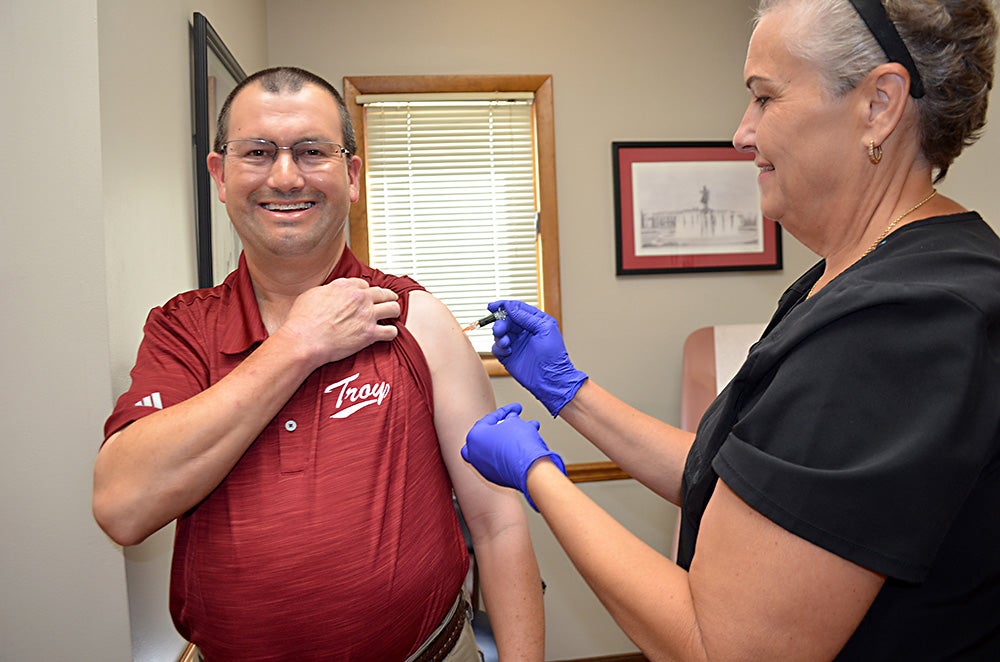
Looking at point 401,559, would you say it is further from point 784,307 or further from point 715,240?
point 715,240

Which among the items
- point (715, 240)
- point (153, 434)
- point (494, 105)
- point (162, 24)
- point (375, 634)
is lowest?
point (375, 634)

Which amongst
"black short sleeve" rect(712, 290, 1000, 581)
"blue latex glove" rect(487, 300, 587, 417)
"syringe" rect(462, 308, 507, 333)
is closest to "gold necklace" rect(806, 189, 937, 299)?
"black short sleeve" rect(712, 290, 1000, 581)

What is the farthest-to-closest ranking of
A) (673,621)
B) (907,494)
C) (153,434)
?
(153,434), (673,621), (907,494)

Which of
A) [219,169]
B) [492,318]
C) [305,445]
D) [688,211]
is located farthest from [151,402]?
[688,211]

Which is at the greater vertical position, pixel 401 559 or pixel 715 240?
pixel 715 240

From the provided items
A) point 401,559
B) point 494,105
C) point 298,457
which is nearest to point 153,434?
point 298,457

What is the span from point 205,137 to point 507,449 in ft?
4.53

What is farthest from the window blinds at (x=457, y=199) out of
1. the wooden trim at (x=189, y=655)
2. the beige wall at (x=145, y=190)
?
the wooden trim at (x=189, y=655)

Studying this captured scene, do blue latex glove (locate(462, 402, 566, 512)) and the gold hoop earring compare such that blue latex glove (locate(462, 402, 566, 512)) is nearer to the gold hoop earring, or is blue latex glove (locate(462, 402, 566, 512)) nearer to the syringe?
the syringe

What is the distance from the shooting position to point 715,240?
3.54m

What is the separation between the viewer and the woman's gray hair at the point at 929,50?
90 cm

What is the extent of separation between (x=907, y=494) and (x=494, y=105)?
2910mm

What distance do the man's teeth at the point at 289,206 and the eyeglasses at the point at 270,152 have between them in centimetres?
6

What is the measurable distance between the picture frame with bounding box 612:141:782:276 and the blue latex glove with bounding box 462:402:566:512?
2315 mm
